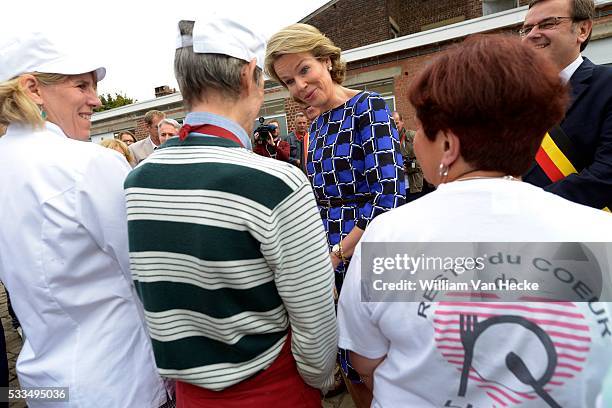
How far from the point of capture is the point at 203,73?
109 cm

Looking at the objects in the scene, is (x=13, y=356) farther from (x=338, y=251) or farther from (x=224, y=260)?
(x=224, y=260)

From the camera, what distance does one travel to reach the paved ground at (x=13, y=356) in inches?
100

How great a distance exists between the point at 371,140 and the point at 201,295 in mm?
1059

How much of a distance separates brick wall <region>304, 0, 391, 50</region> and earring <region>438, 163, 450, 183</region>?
685 inches

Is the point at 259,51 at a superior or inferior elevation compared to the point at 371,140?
superior

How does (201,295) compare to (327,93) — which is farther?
(327,93)

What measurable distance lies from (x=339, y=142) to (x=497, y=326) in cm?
117

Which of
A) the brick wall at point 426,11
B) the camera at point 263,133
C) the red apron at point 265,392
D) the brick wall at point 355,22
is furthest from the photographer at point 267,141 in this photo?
the brick wall at point 426,11

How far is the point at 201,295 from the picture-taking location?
1.03 meters

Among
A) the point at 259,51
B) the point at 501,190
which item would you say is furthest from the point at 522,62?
the point at 259,51

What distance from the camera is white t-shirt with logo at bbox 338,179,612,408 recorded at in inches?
32.1

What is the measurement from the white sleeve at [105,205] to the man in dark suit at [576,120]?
1745mm

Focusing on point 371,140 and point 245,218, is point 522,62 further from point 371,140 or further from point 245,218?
point 371,140

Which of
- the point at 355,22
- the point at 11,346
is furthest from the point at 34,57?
the point at 355,22
